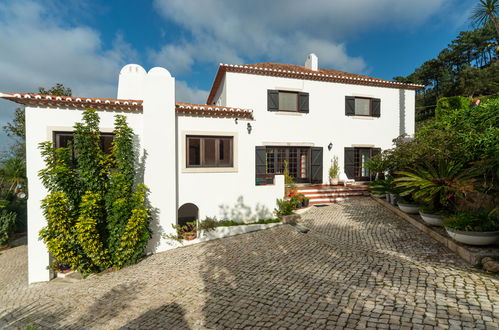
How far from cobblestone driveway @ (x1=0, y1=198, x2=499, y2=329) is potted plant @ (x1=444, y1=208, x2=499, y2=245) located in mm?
519

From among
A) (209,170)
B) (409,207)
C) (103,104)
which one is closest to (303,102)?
(209,170)

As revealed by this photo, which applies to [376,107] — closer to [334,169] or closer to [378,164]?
[334,169]

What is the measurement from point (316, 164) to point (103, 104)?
1040 centimetres

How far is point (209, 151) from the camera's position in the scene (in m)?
8.27

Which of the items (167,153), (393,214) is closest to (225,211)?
(167,153)

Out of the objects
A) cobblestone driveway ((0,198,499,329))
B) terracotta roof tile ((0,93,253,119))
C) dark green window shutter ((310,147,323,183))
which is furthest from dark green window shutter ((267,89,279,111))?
cobblestone driveway ((0,198,499,329))

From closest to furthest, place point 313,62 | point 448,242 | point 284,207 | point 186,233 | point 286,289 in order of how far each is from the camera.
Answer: point 286,289 → point 448,242 → point 186,233 → point 284,207 → point 313,62

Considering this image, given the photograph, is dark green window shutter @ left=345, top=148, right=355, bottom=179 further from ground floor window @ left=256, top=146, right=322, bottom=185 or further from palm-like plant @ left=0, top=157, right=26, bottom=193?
palm-like plant @ left=0, top=157, right=26, bottom=193

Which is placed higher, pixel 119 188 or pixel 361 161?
pixel 361 161

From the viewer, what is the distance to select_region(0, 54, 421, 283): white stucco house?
6.62m

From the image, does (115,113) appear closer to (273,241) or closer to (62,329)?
(62,329)

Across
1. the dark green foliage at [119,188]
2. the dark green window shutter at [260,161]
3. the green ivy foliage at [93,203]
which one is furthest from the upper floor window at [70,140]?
the dark green window shutter at [260,161]

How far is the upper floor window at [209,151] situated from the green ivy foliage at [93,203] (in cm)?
202

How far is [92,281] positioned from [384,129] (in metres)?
16.0
